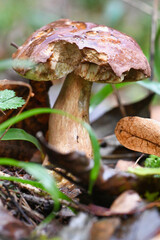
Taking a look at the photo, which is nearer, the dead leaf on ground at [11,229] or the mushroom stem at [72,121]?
the dead leaf on ground at [11,229]

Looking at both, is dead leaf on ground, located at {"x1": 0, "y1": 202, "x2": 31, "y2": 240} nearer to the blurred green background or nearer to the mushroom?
the mushroom

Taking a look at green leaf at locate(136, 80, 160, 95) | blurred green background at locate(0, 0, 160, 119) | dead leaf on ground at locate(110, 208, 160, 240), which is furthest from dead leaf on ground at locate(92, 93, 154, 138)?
blurred green background at locate(0, 0, 160, 119)

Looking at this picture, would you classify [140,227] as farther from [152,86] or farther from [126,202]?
[152,86]

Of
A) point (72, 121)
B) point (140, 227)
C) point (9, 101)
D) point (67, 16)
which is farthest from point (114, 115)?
point (67, 16)

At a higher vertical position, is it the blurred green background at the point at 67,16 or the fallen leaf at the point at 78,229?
the fallen leaf at the point at 78,229

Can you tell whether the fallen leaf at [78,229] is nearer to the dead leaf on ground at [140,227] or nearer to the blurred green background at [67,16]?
the dead leaf on ground at [140,227]

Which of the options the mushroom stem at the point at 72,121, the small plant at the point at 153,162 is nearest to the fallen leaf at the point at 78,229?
the small plant at the point at 153,162

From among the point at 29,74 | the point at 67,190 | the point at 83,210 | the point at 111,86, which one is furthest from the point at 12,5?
the point at 83,210
